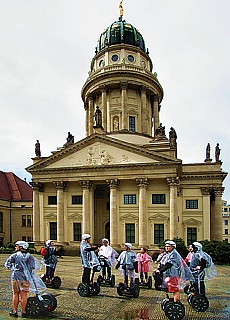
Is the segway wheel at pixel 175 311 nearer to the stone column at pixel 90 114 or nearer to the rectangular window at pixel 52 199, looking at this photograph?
the rectangular window at pixel 52 199

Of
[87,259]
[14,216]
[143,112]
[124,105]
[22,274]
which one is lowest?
[14,216]

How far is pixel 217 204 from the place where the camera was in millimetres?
42281

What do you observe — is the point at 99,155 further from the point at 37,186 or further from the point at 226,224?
the point at 226,224

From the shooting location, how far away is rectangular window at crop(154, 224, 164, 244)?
3828cm

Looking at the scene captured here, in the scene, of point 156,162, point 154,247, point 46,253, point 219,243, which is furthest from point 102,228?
point 46,253

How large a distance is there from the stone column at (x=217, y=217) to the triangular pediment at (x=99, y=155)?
9.74 metres

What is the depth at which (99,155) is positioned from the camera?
39.3 meters

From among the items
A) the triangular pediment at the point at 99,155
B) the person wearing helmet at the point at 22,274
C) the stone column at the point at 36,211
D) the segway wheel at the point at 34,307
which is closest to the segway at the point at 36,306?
the segway wheel at the point at 34,307

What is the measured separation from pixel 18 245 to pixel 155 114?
4465 cm

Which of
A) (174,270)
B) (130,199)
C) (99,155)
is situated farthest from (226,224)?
(174,270)

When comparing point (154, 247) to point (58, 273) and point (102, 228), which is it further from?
point (58, 273)

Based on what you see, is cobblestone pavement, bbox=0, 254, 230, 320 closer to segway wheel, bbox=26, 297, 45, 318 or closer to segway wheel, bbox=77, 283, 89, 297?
segway wheel, bbox=77, 283, 89, 297

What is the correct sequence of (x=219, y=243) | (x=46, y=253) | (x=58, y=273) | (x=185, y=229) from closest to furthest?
(x=46, y=253), (x=58, y=273), (x=219, y=243), (x=185, y=229)

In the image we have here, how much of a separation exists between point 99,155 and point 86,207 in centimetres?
638
